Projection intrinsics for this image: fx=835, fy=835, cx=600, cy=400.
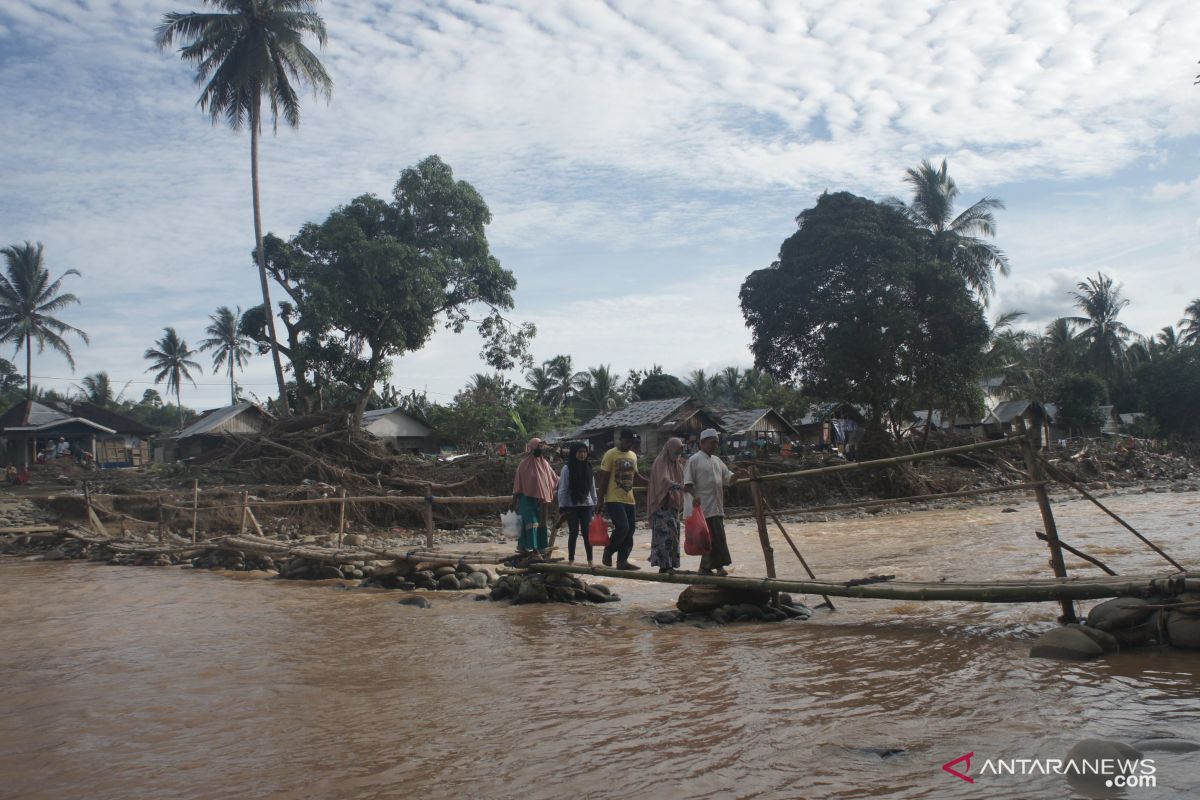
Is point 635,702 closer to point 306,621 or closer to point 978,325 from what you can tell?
point 306,621

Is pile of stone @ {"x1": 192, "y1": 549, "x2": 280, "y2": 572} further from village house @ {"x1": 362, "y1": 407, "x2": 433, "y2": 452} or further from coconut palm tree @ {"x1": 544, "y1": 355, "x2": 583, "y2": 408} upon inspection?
coconut palm tree @ {"x1": 544, "y1": 355, "x2": 583, "y2": 408}

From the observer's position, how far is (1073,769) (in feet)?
10.7

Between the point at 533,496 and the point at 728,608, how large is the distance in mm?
2688

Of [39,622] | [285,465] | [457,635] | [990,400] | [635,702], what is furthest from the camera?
[990,400]

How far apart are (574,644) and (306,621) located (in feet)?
10.1

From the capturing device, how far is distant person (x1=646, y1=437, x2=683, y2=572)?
25.2 ft

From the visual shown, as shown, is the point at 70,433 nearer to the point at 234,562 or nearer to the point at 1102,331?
the point at 234,562

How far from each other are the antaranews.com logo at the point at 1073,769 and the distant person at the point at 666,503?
13.9 feet

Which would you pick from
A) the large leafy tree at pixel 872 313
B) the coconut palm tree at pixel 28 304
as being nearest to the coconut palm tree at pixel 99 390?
the coconut palm tree at pixel 28 304

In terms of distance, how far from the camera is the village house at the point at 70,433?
31.2m

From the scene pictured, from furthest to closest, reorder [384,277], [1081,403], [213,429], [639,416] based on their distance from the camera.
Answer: [1081,403] < [639,416] < [213,429] < [384,277]

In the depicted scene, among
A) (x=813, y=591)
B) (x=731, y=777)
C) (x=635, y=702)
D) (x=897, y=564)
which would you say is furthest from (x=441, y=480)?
(x=731, y=777)

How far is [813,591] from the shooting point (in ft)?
22.0

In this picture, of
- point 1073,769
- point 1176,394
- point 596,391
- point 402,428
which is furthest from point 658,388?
point 1073,769
